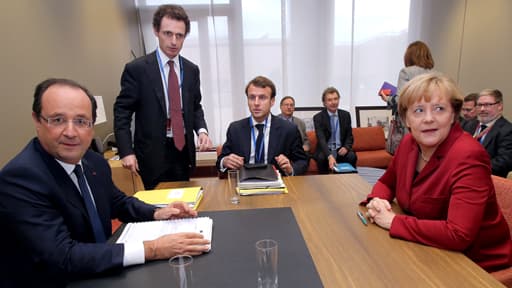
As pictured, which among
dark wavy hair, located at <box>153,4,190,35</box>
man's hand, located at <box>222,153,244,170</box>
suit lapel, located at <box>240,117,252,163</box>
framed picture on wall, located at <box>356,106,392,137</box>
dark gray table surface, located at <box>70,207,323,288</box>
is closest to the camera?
dark gray table surface, located at <box>70,207,323,288</box>

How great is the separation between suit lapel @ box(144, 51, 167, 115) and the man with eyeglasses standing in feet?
9.58

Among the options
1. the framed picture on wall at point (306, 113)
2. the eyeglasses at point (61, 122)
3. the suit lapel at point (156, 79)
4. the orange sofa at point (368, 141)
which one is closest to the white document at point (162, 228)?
the eyeglasses at point (61, 122)

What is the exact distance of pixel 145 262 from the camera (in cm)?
93

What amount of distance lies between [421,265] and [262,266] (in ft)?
1.61

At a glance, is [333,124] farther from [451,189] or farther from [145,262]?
[145,262]

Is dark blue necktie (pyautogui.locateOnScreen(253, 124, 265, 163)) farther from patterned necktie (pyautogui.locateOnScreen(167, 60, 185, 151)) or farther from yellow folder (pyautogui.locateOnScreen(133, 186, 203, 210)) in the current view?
yellow folder (pyautogui.locateOnScreen(133, 186, 203, 210))

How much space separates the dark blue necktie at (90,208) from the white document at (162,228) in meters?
0.07

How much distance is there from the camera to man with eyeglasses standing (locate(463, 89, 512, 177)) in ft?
9.30

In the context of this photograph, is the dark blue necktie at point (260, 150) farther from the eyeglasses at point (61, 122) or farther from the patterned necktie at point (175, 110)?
the eyeglasses at point (61, 122)

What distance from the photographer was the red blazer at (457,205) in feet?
3.40

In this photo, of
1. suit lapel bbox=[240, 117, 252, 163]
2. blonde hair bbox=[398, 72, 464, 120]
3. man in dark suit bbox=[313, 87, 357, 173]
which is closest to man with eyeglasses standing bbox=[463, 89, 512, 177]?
man in dark suit bbox=[313, 87, 357, 173]

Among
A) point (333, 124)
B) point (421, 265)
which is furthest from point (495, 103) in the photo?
point (421, 265)

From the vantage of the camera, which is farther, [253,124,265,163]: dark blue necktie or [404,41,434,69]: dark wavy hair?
[404,41,434,69]: dark wavy hair

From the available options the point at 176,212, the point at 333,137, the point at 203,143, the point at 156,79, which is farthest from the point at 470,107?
the point at 176,212
